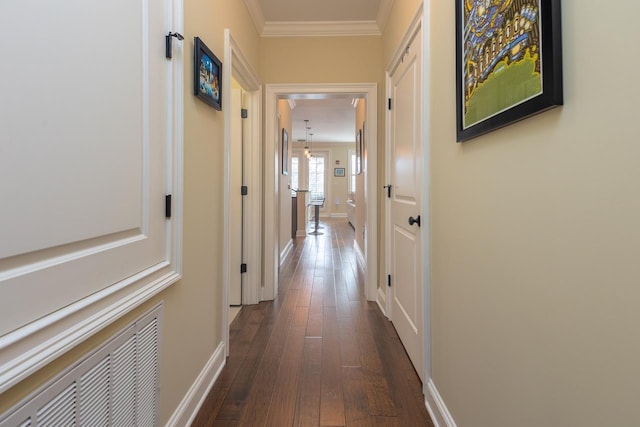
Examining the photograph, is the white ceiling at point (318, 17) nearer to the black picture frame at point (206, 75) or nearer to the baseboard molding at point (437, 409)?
the black picture frame at point (206, 75)

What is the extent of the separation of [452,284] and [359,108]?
4.13 metres

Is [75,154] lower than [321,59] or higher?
lower

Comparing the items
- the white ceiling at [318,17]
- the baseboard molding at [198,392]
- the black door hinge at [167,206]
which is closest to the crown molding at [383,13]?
the white ceiling at [318,17]

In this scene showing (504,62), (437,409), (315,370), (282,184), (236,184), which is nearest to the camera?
(504,62)

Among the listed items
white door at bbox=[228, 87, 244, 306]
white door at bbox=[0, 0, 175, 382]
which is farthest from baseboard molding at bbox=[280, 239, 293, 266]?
white door at bbox=[0, 0, 175, 382]

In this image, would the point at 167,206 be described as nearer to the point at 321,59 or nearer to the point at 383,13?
the point at 321,59

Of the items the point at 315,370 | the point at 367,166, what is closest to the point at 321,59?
the point at 367,166

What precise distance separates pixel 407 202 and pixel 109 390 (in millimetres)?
1725

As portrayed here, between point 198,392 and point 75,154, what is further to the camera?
point 198,392

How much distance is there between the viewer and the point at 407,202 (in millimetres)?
2039

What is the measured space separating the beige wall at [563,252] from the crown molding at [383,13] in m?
1.91

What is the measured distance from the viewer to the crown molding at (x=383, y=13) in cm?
249

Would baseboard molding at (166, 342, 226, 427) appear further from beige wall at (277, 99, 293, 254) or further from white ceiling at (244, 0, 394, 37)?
white ceiling at (244, 0, 394, 37)

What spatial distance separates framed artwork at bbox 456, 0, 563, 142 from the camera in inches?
27.4
